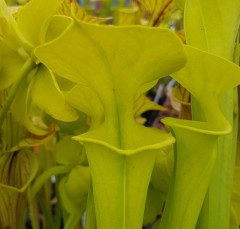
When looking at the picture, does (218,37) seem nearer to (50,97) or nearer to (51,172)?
(50,97)

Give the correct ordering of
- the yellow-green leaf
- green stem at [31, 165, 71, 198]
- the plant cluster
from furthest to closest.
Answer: green stem at [31, 165, 71, 198] < the yellow-green leaf < the plant cluster

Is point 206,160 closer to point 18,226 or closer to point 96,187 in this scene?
point 96,187

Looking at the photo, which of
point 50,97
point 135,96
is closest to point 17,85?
point 50,97

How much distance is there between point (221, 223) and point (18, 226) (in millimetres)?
354

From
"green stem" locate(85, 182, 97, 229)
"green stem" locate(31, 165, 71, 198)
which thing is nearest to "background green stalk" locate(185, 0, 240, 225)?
"green stem" locate(85, 182, 97, 229)

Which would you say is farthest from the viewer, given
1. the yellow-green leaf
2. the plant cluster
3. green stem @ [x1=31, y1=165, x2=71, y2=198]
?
green stem @ [x1=31, y1=165, x2=71, y2=198]

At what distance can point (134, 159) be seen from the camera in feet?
1.34

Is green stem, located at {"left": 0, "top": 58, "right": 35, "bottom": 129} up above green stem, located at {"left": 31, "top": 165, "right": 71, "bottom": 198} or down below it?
above

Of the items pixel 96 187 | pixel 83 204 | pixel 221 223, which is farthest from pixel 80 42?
pixel 83 204

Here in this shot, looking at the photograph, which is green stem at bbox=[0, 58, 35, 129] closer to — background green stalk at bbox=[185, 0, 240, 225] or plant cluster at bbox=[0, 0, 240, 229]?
plant cluster at bbox=[0, 0, 240, 229]

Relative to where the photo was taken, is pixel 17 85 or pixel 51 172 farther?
pixel 51 172

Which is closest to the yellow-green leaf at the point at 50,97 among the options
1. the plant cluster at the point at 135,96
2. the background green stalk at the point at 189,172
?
the plant cluster at the point at 135,96

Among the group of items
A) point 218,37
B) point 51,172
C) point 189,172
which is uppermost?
point 218,37

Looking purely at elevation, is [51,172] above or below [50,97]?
below
